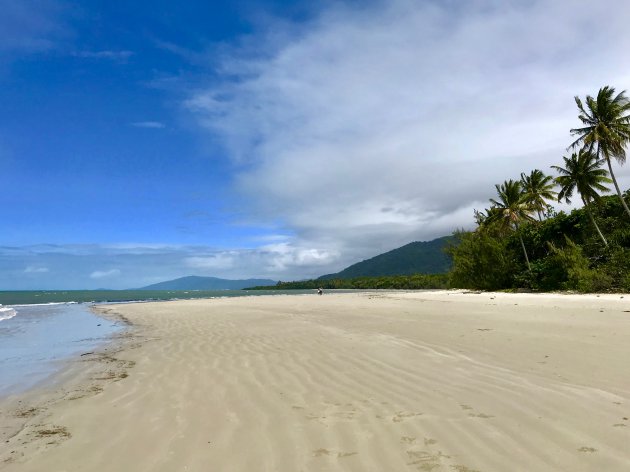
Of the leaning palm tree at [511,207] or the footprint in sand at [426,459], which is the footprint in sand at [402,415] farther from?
the leaning palm tree at [511,207]

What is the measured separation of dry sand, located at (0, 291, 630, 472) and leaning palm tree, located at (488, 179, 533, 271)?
1678 inches

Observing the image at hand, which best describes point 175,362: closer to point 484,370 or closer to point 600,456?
point 484,370

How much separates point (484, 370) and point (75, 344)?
514 inches

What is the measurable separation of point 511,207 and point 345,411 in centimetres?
4942

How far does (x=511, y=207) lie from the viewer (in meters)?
47.8

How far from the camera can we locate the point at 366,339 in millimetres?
10961

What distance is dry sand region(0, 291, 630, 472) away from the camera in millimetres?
3590

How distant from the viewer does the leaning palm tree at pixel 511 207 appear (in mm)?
47469

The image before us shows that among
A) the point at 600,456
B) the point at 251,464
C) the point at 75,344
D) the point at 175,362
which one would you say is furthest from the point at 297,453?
the point at 75,344

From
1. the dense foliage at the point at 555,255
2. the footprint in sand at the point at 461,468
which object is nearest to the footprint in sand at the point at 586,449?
the footprint in sand at the point at 461,468

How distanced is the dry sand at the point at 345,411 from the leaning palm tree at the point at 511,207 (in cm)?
4262

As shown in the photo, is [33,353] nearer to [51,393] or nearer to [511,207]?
[51,393]

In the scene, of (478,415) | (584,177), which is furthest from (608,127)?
(478,415)

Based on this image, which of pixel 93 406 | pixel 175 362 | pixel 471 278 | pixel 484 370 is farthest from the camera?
pixel 471 278
